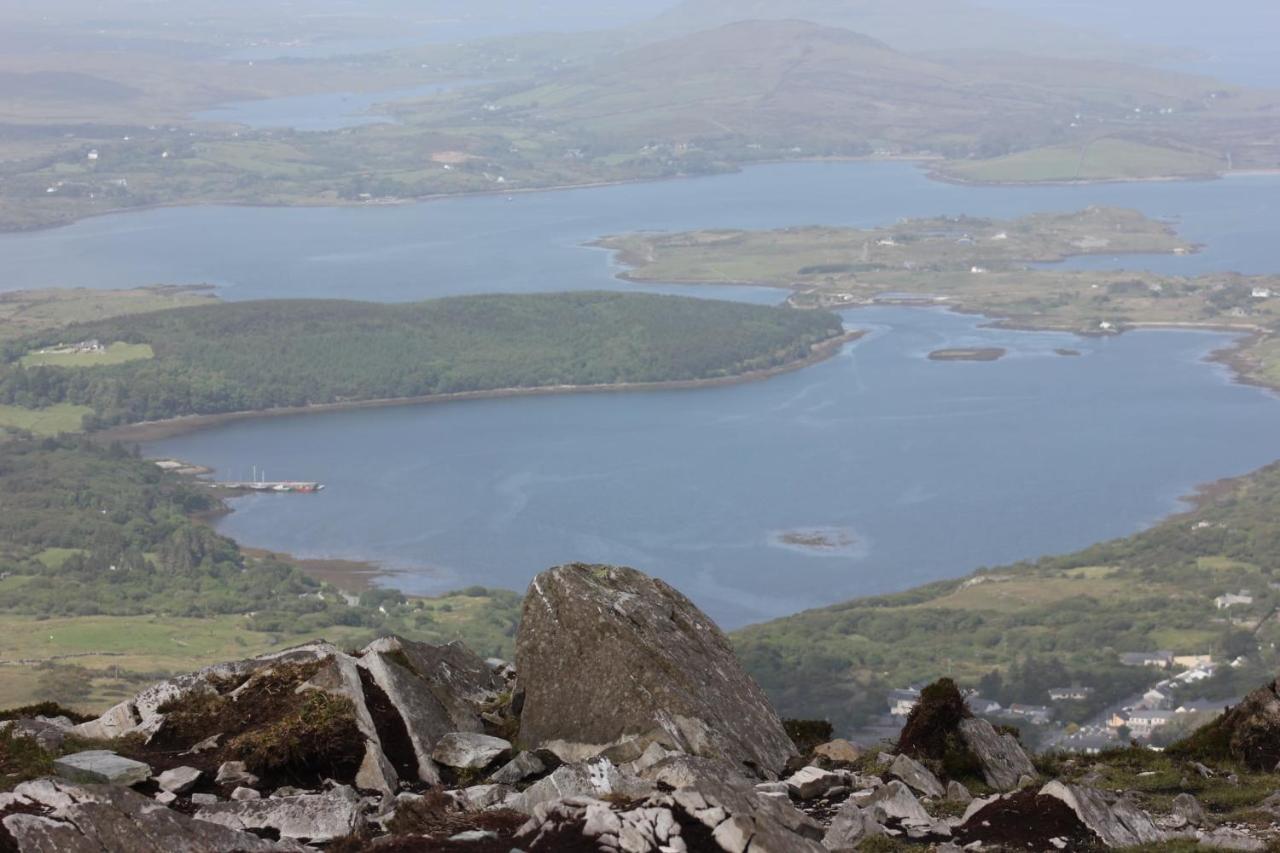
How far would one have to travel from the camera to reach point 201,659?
192ft

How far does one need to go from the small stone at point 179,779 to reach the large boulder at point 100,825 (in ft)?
4.59

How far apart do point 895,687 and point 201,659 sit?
2096 cm

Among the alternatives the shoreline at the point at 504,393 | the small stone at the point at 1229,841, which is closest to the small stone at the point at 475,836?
the small stone at the point at 1229,841

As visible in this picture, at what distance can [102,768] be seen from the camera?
12.4 m

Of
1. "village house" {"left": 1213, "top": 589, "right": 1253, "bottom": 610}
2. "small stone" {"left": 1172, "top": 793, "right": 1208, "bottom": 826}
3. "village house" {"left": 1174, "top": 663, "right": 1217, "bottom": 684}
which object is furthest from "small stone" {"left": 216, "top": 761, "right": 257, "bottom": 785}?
"village house" {"left": 1213, "top": 589, "right": 1253, "bottom": 610}

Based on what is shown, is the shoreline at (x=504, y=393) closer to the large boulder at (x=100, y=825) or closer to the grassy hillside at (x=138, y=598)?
the grassy hillside at (x=138, y=598)

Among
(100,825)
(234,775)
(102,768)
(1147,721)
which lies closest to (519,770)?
(234,775)

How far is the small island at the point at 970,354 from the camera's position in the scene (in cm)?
12100

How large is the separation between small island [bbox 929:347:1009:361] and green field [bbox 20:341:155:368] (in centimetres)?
4946

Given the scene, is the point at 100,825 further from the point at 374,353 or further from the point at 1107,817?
the point at 374,353

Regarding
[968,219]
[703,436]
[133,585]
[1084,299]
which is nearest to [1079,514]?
[703,436]

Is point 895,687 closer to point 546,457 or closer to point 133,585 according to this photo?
point 133,585

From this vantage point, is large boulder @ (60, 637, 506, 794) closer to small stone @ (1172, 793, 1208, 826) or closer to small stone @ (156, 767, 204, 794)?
small stone @ (156, 767, 204, 794)

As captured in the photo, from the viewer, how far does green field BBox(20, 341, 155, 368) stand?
118 metres
